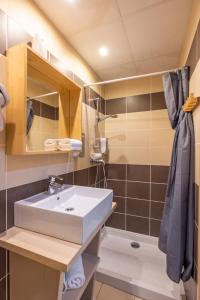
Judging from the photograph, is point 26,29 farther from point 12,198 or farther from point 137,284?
point 137,284

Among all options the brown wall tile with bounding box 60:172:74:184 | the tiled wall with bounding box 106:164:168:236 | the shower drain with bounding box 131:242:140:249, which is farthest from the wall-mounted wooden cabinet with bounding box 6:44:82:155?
the shower drain with bounding box 131:242:140:249

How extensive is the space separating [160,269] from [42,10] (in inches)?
103

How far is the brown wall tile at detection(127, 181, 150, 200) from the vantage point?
2174 millimetres

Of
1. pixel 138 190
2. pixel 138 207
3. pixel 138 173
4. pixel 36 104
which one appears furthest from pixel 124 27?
pixel 138 207

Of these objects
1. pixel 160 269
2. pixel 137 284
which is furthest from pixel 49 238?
pixel 160 269

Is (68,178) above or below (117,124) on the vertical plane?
below

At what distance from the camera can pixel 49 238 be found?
2.75 feet

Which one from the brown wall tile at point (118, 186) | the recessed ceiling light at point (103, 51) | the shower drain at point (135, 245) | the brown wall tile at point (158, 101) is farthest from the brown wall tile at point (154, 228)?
the recessed ceiling light at point (103, 51)

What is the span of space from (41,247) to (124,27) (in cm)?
172

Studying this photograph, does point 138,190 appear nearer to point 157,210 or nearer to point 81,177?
point 157,210

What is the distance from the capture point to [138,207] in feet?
7.27

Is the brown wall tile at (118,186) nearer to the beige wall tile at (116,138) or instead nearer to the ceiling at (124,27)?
the beige wall tile at (116,138)

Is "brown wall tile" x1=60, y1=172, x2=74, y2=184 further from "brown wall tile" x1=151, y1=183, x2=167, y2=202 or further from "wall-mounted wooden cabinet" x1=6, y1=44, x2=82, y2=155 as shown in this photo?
"brown wall tile" x1=151, y1=183, x2=167, y2=202

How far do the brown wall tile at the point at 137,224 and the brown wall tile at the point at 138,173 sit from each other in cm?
56
